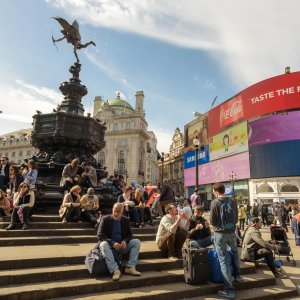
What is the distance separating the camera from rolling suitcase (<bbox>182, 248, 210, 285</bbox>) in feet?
15.9

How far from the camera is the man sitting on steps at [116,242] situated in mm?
4732

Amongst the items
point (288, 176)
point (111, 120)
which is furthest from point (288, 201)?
point (111, 120)

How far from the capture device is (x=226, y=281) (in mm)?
4664

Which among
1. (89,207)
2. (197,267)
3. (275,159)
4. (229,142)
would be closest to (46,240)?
(89,207)

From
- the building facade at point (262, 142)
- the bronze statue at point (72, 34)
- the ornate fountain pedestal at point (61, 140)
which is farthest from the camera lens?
the building facade at point (262, 142)

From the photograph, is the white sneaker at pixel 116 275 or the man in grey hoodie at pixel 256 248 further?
the man in grey hoodie at pixel 256 248

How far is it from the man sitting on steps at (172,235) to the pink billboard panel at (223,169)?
32.5m

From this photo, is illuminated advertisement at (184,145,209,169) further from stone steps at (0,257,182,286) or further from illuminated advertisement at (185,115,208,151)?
stone steps at (0,257,182,286)

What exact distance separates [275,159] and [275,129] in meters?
3.79

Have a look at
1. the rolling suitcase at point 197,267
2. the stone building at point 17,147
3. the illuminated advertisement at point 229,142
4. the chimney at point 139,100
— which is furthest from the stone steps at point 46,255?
the stone building at point 17,147

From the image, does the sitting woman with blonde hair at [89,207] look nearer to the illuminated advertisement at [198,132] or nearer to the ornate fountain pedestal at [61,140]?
the ornate fountain pedestal at [61,140]

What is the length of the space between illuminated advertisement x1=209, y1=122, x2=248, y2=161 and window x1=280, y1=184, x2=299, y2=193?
22.6 feet

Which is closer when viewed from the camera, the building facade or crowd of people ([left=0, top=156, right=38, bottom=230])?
crowd of people ([left=0, top=156, right=38, bottom=230])

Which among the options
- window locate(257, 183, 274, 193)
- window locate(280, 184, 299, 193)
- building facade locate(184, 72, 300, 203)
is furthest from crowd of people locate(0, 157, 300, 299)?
window locate(257, 183, 274, 193)
